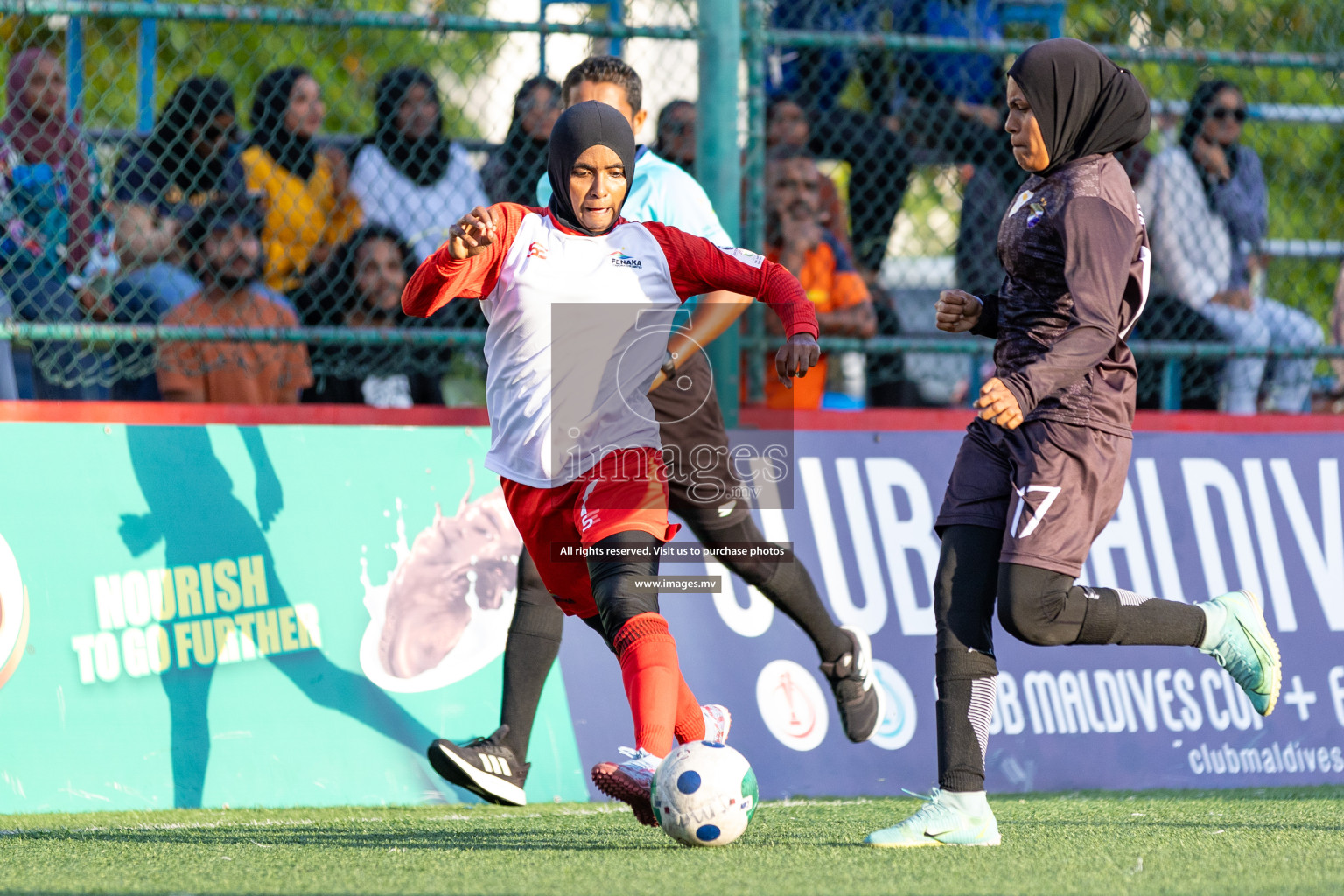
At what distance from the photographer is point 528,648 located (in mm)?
4914

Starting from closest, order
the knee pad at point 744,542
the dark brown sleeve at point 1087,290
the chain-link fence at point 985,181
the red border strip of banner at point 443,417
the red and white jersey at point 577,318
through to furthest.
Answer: the dark brown sleeve at point 1087,290, the red and white jersey at point 577,318, the knee pad at point 744,542, the red border strip of banner at point 443,417, the chain-link fence at point 985,181

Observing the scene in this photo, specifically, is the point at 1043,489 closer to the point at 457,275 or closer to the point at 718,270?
the point at 718,270

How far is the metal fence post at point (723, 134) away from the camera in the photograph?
6074mm

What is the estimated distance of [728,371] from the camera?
6094 mm

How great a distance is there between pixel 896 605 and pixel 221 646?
8.42 ft

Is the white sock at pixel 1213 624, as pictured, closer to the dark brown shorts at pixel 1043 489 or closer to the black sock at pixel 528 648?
the dark brown shorts at pixel 1043 489

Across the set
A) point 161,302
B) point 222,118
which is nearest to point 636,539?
point 161,302

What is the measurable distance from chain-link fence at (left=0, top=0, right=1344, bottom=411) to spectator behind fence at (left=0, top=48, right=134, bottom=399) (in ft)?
0.04

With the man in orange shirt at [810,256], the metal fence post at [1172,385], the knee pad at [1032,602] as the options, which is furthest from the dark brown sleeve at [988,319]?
the metal fence post at [1172,385]

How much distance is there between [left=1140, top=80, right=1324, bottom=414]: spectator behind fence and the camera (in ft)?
22.4

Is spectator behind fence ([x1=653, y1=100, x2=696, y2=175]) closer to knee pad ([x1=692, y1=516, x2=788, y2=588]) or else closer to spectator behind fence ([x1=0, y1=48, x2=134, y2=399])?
knee pad ([x1=692, y1=516, x2=788, y2=588])

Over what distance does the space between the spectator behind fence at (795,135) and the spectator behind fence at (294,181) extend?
1886 mm

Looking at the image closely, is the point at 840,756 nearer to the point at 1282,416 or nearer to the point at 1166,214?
the point at 1282,416

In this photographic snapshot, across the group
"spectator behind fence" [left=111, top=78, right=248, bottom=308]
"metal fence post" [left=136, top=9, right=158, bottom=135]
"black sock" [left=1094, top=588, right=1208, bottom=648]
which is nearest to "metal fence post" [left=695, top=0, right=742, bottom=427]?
"spectator behind fence" [left=111, top=78, right=248, bottom=308]
